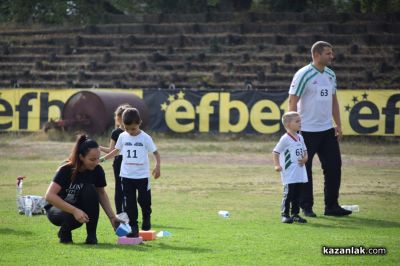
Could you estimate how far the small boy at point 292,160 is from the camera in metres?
13.4

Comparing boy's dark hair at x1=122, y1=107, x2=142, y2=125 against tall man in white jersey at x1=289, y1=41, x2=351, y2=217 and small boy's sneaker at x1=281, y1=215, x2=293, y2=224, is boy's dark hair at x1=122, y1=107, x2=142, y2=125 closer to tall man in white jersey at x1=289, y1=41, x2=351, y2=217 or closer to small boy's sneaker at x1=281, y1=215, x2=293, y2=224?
small boy's sneaker at x1=281, y1=215, x2=293, y2=224

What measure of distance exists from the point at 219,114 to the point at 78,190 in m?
24.7

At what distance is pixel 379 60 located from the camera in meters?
42.0

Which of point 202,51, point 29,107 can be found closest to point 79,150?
point 29,107

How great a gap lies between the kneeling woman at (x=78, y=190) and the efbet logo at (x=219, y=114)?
77.6 feet

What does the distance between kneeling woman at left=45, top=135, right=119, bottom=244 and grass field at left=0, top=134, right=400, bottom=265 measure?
290mm

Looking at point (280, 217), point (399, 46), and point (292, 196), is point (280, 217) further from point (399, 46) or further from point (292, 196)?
point (399, 46)

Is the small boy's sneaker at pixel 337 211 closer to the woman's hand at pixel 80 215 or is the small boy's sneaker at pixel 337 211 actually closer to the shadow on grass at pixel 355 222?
the shadow on grass at pixel 355 222

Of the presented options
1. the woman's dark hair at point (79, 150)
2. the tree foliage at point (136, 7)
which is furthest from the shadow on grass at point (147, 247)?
the tree foliage at point (136, 7)

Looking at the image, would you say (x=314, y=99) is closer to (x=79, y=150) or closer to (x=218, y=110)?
(x=79, y=150)

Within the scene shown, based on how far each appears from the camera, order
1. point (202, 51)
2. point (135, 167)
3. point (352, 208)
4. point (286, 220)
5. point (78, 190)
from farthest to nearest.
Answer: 1. point (202, 51)
2. point (352, 208)
3. point (286, 220)
4. point (135, 167)
5. point (78, 190)

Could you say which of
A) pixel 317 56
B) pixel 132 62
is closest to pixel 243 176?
pixel 317 56

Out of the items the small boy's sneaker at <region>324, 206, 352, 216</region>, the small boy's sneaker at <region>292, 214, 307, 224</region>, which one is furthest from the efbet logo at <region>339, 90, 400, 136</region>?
the small boy's sneaker at <region>292, 214, 307, 224</region>

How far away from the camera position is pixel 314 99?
47.4 ft
